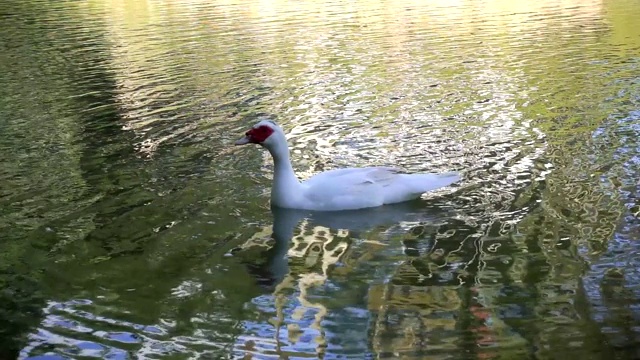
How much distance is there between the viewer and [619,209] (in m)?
10.8

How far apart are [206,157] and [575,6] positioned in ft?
104

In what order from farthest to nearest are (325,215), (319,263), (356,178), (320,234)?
(356,178) → (325,215) → (320,234) → (319,263)

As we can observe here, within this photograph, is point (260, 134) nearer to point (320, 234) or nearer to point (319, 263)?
point (320, 234)

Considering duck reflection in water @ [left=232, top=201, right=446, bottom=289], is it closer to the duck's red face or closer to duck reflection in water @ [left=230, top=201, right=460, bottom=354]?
duck reflection in water @ [left=230, top=201, right=460, bottom=354]

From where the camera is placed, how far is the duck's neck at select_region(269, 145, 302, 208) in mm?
11598

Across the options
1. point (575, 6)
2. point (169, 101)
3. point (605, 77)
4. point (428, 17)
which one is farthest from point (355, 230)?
point (575, 6)

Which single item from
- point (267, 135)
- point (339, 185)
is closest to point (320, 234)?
point (339, 185)

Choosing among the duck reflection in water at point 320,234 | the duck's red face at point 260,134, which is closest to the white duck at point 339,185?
the duck's red face at point 260,134

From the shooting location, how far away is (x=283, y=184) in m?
11.7

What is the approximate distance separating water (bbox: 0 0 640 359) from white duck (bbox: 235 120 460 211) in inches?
8.0

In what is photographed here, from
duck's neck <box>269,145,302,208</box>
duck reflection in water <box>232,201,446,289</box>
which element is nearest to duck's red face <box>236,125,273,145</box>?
duck's neck <box>269,145,302,208</box>

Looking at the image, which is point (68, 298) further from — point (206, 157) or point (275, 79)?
point (275, 79)

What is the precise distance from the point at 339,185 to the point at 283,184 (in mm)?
781

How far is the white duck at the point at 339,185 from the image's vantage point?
1156 centimetres
